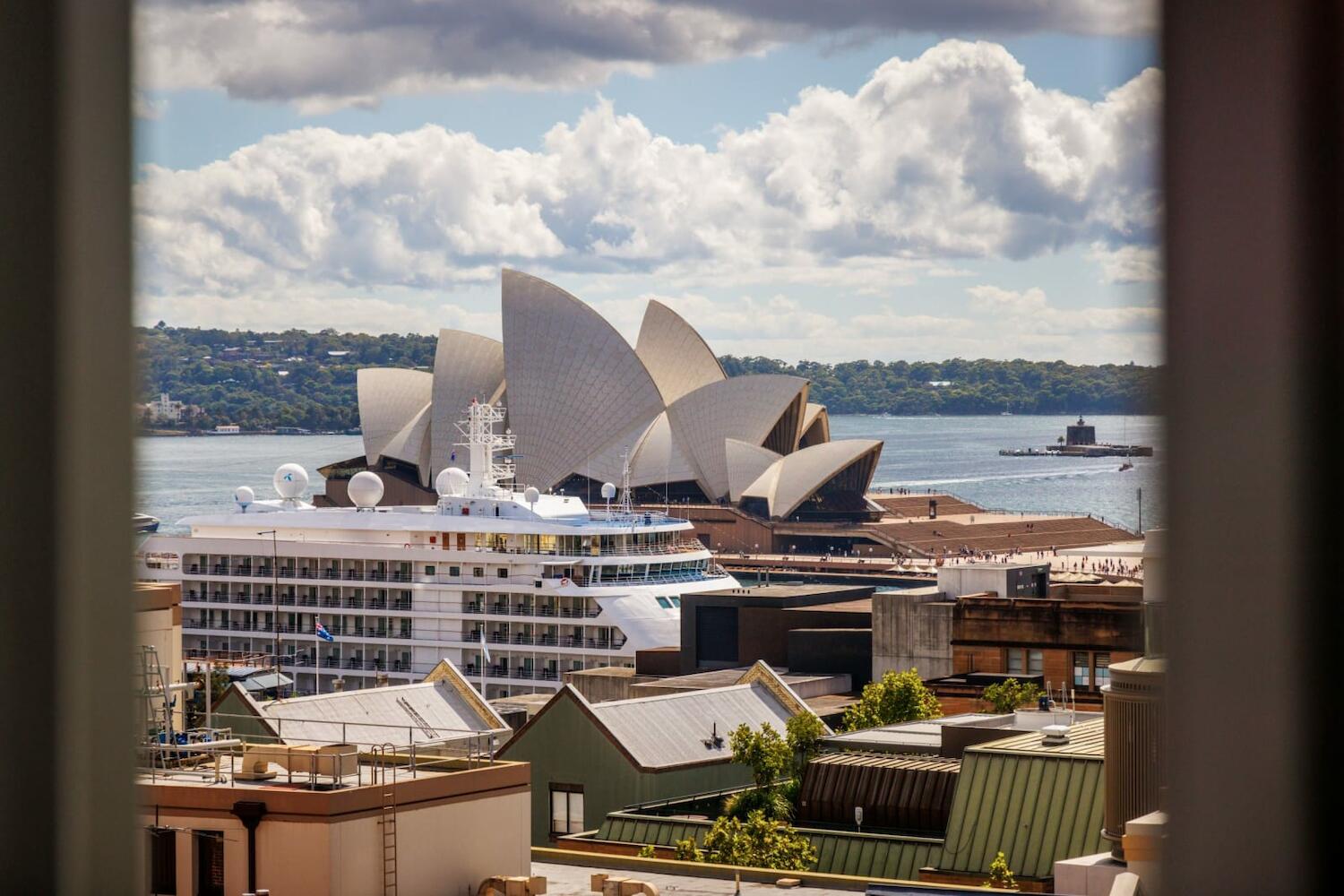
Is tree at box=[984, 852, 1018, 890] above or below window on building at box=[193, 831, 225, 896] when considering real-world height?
below

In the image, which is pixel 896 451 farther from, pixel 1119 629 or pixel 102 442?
pixel 102 442

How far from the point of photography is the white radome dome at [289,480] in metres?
25.9

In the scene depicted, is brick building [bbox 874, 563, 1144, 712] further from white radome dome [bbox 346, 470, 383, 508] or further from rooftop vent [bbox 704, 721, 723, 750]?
white radome dome [bbox 346, 470, 383, 508]

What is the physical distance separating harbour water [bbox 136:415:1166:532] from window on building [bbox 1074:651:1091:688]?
5591 millimetres

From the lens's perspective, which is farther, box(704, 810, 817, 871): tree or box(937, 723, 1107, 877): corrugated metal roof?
box(704, 810, 817, 871): tree

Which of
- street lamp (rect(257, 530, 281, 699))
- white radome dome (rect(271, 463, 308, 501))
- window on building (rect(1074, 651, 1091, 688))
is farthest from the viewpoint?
white radome dome (rect(271, 463, 308, 501))

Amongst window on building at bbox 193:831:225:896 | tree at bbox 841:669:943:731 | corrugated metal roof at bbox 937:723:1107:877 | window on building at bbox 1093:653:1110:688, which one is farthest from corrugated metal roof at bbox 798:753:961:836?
window on building at bbox 193:831:225:896

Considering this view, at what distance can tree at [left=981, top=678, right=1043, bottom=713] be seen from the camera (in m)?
10.6

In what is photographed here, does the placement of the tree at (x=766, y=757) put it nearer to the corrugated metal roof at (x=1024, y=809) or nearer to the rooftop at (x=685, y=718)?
the rooftop at (x=685, y=718)

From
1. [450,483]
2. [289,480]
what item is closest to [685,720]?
[450,483]

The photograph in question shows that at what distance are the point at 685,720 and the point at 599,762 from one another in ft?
3.36

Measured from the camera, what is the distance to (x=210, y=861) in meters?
3.54

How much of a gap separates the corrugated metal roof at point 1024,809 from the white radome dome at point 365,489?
19724 mm

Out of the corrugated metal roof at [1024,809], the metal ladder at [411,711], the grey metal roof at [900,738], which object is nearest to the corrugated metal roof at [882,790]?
the grey metal roof at [900,738]
